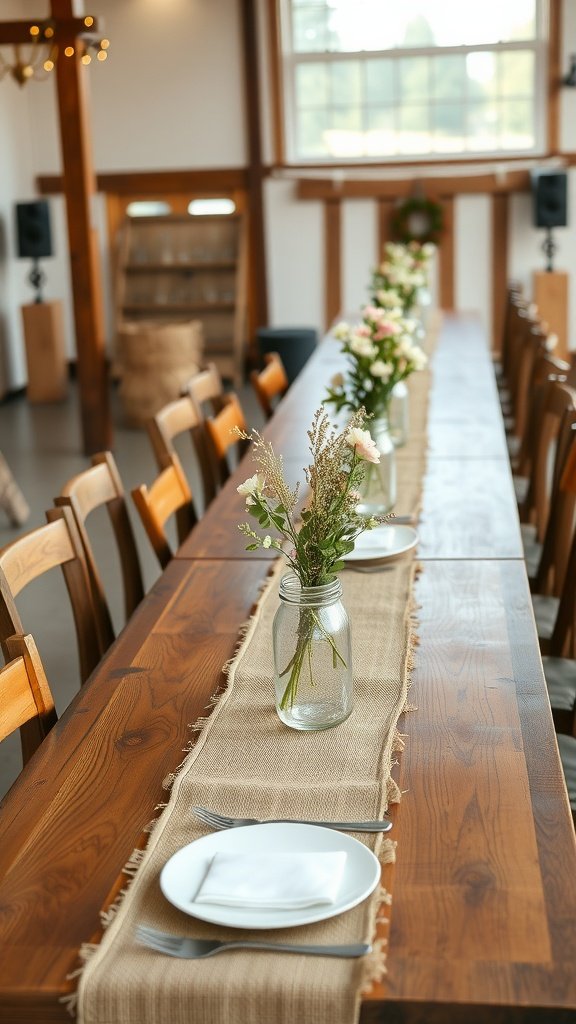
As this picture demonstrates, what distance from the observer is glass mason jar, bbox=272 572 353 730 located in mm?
1795

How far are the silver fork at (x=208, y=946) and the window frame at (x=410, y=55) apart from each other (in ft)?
29.9

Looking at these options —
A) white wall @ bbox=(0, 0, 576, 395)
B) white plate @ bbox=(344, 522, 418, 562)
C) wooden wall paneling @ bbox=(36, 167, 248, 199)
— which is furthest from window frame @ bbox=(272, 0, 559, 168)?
white plate @ bbox=(344, 522, 418, 562)

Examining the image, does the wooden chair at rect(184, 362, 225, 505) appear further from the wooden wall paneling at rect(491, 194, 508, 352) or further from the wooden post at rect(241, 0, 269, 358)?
the wooden post at rect(241, 0, 269, 358)

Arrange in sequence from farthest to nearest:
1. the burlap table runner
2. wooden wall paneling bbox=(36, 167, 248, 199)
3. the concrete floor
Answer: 1. wooden wall paneling bbox=(36, 167, 248, 199)
2. the concrete floor
3. the burlap table runner

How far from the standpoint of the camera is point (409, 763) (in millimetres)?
1721

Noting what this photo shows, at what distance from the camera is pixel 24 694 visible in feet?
6.35

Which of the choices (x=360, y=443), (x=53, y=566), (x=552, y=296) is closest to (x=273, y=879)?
(x=360, y=443)

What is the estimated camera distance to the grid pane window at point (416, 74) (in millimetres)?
9484

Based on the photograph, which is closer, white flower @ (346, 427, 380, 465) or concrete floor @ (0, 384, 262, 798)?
white flower @ (346, 427, 380, 465)

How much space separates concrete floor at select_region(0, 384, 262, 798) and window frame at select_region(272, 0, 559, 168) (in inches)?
83.2

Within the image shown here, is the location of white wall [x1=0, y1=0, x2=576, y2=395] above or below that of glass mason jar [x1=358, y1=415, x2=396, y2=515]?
above

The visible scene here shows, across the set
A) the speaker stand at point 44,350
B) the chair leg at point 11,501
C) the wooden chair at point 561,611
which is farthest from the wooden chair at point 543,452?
the speaker stand at point 44,350

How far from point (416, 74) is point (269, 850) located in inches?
359

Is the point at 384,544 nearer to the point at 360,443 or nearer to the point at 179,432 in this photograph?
the point at 360,443
